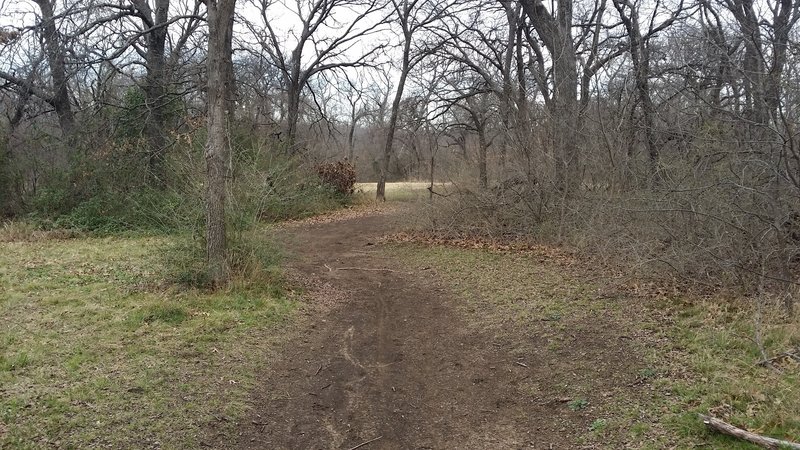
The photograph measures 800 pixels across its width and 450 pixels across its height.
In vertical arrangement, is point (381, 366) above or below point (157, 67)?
below

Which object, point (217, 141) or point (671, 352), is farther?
point (217, 141)

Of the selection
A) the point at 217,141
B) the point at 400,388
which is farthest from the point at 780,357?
the point at 217,141

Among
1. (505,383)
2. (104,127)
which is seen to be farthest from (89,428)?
(104,127)

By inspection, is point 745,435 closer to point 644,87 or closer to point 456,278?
point 456,278

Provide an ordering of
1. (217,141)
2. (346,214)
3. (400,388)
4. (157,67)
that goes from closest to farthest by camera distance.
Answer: (400,388), (217,141), (157,67), (346,214)

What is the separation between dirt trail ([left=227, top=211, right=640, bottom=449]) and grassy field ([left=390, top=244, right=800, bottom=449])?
1.48ft

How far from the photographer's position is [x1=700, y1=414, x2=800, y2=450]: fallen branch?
11.7 ft

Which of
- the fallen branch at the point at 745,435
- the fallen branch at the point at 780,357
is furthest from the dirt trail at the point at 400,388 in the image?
the fallen branch at the point at 780,357

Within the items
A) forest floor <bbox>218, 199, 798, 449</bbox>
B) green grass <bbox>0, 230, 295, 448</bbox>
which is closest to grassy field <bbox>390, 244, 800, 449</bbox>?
forest floor <bbox>218, 199, 798, 449</bbox>

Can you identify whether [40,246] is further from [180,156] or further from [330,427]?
[330,427]

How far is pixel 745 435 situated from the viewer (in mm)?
3750

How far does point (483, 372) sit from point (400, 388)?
0.94m

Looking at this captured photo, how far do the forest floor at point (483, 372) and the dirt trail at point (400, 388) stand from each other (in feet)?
0.05

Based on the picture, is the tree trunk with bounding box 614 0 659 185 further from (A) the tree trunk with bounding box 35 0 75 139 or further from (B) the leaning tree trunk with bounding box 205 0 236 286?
(A) the tree trunk with bounding box 35 0 75 139
